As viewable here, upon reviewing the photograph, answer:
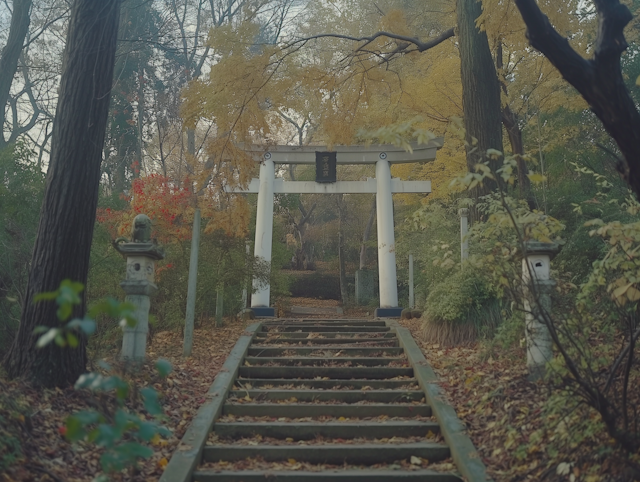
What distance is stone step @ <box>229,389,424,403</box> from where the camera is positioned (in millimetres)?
7074

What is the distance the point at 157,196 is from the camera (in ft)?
37.3

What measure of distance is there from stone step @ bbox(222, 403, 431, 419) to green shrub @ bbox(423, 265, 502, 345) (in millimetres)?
2091

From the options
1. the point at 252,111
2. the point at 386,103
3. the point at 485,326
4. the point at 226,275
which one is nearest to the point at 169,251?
the point at 226,275

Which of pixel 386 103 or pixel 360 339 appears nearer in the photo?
pixel 360 339

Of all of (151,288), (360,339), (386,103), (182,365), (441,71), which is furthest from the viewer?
(386,103)

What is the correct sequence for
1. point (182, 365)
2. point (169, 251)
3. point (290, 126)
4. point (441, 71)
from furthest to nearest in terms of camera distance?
point (290, 126)
point (441, 71)
point (169, 251)
point (182, 365)

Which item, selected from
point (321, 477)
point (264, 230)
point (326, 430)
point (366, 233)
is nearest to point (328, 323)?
point (264, 230)

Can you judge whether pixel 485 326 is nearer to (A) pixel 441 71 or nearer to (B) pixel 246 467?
(B) pixel 246 467

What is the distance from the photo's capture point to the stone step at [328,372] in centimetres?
791

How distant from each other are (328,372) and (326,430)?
1842mm

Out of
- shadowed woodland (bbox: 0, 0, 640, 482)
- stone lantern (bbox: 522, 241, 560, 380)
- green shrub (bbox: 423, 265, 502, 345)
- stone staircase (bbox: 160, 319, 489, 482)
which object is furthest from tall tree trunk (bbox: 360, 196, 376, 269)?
stone lantern (bbox: 522, 241, 560, 380)

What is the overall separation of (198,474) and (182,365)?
289 centimetres

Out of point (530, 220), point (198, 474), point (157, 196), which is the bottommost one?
point (198, 474)

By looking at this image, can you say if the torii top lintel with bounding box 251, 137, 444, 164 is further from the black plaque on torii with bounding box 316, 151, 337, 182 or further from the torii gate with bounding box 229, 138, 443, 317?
the black plaque on torii with bounding box 316, 151, 337, 182
